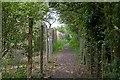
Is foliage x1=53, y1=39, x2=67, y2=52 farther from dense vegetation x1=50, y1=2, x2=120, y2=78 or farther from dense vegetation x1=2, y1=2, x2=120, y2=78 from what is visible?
dense vegetation x1=2, y1=2, x2=120, y2=78

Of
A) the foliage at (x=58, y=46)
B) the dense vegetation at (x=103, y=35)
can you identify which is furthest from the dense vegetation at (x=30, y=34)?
the foliage at (x=58, y=46)

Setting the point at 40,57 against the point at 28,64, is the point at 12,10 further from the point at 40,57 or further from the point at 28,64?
the point at 40,57

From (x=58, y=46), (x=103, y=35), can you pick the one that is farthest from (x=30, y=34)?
(x=58, y=46)

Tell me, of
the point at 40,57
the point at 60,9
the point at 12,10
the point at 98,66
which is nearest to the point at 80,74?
the point at 98,66

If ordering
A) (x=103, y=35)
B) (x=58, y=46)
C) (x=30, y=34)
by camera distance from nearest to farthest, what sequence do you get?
(x=30, y=34), (x=103, y=35), (x=58, y=46)

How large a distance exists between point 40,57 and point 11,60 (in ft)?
2.14

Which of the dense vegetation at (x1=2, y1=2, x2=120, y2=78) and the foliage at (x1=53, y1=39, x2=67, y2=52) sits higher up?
the dense vegetation at (x1=2, y1=2, x2=120, y2=78)

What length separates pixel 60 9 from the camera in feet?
12.0

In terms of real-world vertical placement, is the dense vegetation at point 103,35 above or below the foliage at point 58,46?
above

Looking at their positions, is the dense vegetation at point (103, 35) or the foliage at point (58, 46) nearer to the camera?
the dense vegetation at point (103, 35)

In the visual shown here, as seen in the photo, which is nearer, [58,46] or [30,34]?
[30,34]

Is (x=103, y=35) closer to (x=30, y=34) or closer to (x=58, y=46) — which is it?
(x=30, y=34)

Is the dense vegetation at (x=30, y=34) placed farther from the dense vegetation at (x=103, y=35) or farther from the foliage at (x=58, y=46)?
the foliage at (x=58, y=46)

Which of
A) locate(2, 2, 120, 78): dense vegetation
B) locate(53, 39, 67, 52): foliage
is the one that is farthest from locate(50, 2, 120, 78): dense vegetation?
locate(53, 39, 67, 52): foliage
